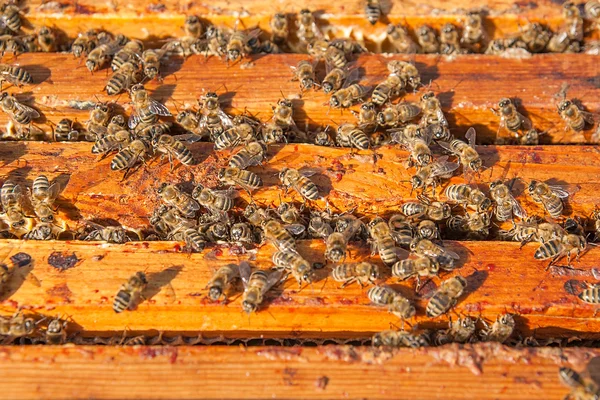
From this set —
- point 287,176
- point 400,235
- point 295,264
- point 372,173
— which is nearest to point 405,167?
point 372,173

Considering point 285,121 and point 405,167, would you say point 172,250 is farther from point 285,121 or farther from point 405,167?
point 405,167

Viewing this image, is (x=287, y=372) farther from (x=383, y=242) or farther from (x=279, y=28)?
(x=279, y=28)

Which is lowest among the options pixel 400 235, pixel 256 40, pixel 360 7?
pixel 400 235

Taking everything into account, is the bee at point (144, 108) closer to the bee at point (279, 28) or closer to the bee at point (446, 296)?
the bee at point (279, 28)

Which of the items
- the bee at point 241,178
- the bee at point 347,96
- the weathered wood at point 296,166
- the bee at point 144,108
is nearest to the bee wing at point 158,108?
the bee at point 144,108

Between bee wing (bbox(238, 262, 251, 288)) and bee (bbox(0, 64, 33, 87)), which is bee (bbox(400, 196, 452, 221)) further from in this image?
bee (bbox(0, 64, 33, 87))

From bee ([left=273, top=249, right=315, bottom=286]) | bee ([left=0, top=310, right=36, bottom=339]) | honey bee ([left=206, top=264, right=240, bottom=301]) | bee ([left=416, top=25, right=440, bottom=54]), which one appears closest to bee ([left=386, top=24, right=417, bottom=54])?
bee ([left=416, top=25, right=440, bottom=54])
